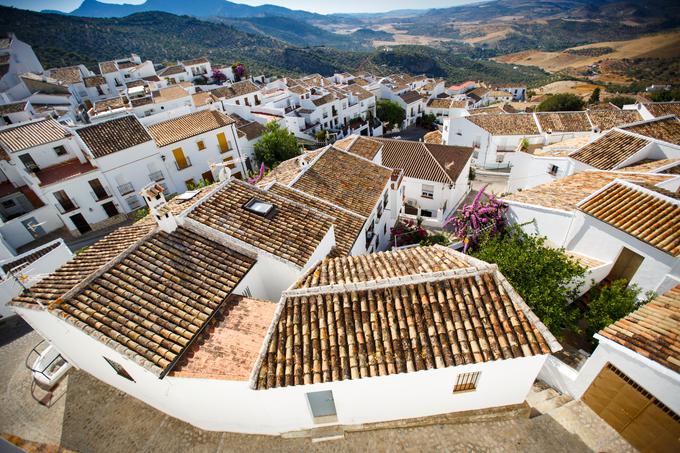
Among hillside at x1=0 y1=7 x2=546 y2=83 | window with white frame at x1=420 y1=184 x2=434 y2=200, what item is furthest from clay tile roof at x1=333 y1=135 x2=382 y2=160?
hillside at x1=0 y1=7 x2=546 y2=83

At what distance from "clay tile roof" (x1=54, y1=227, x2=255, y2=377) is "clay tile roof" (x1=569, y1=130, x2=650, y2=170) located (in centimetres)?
2416

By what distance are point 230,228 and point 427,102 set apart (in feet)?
249

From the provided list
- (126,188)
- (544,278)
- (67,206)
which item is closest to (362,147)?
(544,278)

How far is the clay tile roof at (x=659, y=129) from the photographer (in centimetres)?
2350

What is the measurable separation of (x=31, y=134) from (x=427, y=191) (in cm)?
3651

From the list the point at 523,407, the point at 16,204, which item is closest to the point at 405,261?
the point at 523,407

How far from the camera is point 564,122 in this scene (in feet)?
124

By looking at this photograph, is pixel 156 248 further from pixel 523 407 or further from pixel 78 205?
pixel 78 205

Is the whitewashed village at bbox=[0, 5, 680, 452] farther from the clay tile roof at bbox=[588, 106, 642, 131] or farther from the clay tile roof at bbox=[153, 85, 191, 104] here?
the clay tile roof at bbox=[153, 85, 191, 104]

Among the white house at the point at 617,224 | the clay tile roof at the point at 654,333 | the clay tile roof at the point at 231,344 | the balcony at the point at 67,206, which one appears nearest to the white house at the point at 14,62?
the balcony at the point at 67,206

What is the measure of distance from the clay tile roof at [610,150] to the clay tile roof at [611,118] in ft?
55.5

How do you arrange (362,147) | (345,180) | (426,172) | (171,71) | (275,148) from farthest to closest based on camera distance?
(171,71), (275,148), (426,172), (362,147), (345,180)

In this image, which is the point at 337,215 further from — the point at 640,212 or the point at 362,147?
the point at 640,212

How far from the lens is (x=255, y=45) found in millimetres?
157750
